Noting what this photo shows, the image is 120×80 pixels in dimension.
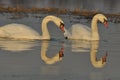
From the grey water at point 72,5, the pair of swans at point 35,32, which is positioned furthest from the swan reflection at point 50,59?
→ the grey water at point 72,5

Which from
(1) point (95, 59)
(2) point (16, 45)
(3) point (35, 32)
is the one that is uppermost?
(3) point (35, 32)

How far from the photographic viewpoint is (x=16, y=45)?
1722 centimetres

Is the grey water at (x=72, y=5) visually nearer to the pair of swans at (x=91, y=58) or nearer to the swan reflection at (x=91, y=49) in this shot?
the swan reflection at (x=91, y=49)

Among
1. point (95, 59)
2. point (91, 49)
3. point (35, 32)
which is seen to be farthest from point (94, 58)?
point (35, 32)

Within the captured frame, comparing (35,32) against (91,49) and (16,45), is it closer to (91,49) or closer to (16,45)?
(16,45)

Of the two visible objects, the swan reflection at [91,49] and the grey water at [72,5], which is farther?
the grey water at [72,5]

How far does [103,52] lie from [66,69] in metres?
3.42

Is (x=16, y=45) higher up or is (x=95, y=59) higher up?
(x=16, y=45)

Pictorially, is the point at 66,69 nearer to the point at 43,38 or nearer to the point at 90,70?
the point at 90,70

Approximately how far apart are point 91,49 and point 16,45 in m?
2.04

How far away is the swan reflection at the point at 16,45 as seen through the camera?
1630 cm

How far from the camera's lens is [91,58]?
15.0m

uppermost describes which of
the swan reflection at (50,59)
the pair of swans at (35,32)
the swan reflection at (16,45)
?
the pair of swans at (35,32)

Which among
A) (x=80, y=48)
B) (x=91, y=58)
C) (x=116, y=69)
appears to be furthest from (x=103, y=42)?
(x=116, y=69)
